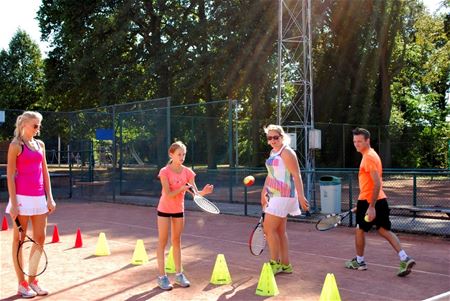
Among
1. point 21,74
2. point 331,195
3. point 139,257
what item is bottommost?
point 139,257

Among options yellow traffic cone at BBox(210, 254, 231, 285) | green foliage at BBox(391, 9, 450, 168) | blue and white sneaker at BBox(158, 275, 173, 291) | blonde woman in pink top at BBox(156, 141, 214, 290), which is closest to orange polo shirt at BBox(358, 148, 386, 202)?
yellow traffic cone at BBox(210, 254, 231, 285)

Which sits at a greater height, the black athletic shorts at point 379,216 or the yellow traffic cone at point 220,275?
the black athletic shorts at point 379,216

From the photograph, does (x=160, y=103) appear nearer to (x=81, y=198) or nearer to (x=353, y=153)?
(x=81, y=198)

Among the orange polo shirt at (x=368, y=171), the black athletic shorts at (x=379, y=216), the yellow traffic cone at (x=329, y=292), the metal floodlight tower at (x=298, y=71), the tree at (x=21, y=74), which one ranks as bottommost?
the yellow traffic cone at (x=329, y=292)

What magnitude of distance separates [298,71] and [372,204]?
1306cm

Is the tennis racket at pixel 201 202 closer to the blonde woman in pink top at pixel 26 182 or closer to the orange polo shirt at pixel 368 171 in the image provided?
the blonde woman in pink top at pixel 26 182

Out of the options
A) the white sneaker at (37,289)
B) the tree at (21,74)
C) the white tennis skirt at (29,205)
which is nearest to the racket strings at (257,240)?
the white sneaker at (37,289)

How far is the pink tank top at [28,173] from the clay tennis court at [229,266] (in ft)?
3.89

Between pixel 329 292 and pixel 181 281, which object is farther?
pixel 181 281

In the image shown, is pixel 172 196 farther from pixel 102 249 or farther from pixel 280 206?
pixel 102 249

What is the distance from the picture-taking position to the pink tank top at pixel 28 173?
538cm

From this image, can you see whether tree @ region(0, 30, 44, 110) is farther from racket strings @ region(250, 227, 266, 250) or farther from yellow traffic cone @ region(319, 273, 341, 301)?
yellow traffic cone @ region(319, 273, 341, 301)

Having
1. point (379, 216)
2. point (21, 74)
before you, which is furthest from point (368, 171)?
point (21, 74)

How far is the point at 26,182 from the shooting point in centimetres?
540
